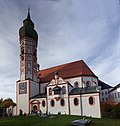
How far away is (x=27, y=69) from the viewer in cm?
5166

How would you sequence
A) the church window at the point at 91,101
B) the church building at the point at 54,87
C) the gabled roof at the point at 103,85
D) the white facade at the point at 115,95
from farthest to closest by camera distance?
the gabled roof at the point at 103,85 < the white facade at the point at 115,95 < the church building at the point at 54,87 < the church window at the point at 91,101

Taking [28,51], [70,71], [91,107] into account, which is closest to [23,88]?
[28,51]

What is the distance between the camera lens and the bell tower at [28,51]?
51.8m

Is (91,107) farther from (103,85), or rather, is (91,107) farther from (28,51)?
(28,51)

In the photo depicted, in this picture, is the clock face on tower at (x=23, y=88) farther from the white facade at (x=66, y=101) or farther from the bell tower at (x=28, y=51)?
the white facade at (x=66, y=101)

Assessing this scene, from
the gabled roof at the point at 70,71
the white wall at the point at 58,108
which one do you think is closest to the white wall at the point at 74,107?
the white wall at the point at 58,108

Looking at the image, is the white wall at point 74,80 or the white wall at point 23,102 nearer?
the white wall at point 74,80

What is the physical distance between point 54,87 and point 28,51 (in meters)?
12.4

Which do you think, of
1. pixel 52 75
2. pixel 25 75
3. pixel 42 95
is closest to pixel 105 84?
pixel 52 75

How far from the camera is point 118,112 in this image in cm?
3300

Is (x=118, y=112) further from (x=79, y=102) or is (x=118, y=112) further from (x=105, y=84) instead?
(x=105, y=84)

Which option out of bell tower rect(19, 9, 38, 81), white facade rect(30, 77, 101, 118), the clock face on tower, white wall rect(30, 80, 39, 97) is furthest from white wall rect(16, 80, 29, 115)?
bell tower rect(19, 9, 38, 81)

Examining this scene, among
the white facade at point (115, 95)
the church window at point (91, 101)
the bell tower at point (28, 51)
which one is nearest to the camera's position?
the church window at point (91, 101)

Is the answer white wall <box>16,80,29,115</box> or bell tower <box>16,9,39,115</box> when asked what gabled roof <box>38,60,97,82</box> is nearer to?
bell tower <box>16,9,39,115</box>
